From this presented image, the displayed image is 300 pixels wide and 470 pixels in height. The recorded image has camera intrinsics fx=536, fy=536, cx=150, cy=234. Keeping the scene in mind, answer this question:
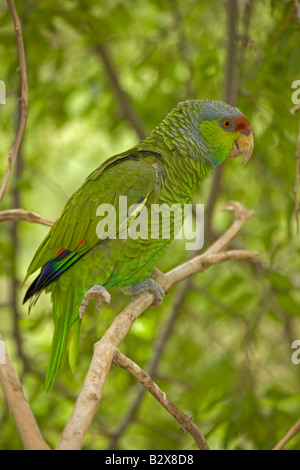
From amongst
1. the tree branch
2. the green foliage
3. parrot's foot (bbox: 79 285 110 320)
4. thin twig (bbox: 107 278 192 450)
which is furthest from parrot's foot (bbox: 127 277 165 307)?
the tree branch

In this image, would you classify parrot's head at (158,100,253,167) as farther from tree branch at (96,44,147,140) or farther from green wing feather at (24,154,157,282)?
tree branch at (96,44,147,140)

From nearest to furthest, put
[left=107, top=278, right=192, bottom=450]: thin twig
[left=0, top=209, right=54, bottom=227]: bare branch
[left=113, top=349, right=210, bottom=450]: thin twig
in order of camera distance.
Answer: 1. [left=113, top=349, right=210, bottom=450]: thin twig
2. [left=0, top=209, right=54, bottom=227]: bare branch
3. [left=107, top=278, right=192, bottom=450]: thin twig

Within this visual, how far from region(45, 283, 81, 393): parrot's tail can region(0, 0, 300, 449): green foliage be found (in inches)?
8.5

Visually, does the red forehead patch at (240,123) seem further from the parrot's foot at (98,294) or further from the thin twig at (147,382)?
the thin twig at (147,382)

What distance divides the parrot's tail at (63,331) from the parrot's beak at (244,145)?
59cm

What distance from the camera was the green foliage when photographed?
172 cm

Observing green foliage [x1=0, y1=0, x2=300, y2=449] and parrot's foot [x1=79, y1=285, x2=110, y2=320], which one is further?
green foliage [x1=0, y1=0, x2=300, y2=449]

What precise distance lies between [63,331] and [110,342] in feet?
1.62

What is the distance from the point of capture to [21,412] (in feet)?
2.47

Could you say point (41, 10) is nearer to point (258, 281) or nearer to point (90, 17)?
point (90, 17)

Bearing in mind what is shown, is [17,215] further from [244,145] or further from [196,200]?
[196,200]

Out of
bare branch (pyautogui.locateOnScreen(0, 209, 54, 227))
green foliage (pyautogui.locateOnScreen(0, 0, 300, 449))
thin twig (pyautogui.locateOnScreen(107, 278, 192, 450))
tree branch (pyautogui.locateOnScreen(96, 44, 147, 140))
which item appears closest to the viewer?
bare branch (pyautogui.locateOnScreen(0, 209, 54, 227))

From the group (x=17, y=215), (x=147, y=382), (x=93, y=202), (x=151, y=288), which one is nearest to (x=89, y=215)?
(x=93, y=202)

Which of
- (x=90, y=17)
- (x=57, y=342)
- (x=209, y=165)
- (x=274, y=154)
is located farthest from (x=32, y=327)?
(x=274, y=154)
